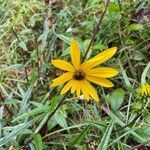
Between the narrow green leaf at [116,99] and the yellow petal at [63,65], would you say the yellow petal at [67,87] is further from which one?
the narrow green leaf at [116,99]

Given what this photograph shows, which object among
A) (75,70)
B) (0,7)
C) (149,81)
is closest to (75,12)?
(0,7)

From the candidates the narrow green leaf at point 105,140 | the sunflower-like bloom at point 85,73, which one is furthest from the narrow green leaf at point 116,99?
the sunflower-like bloom at point 85,73

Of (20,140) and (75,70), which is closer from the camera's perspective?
(75,70)

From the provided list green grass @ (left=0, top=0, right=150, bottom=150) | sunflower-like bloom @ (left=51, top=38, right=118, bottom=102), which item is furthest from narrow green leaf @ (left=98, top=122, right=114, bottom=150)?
sunflower-like bloom @ (left=51, top=38, right=118, bottom=102)

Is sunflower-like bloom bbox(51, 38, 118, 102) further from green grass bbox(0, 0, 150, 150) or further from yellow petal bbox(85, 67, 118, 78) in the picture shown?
green grass bbox(0, 0, 150, 150)

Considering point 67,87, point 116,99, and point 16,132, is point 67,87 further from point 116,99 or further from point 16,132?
point 116,99

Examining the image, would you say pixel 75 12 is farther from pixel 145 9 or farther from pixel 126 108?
pixel 126 108

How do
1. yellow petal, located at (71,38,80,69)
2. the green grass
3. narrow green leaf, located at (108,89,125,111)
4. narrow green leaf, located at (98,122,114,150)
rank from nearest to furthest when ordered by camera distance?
yellow petal, located at (71,38,80,69), narrow green leaf, located at (98,122,114,150), the green grass, narrow green leaf, located at (108,89,125,111)
